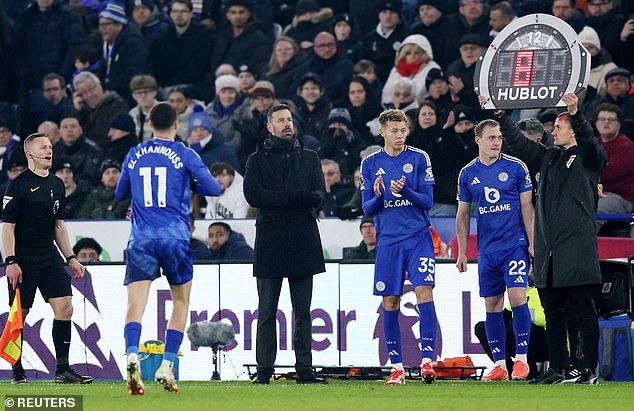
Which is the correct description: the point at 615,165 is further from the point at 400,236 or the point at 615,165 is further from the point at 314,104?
the point at 400,236

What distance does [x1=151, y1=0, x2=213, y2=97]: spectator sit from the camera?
67.5 ft

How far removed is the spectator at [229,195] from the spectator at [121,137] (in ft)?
6.46

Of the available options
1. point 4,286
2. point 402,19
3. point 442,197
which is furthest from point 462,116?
point 4,286

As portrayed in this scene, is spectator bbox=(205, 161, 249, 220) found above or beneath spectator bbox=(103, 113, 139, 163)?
beneath

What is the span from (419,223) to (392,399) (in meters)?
2.49

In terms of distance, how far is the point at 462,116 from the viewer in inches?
693

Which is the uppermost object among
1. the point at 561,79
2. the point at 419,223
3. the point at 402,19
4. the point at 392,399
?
the point at 402,19

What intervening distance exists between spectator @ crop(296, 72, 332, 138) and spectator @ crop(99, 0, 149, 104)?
3.13 meters

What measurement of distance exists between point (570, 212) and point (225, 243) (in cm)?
620

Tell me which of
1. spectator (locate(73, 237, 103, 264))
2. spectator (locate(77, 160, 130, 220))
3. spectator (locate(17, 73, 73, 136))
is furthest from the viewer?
spectator (locate(17, 73, 73, 136))

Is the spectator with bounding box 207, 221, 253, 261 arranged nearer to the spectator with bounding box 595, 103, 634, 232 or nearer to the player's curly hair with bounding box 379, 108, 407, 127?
the spectator with bounding box 595, 103, 634, 232

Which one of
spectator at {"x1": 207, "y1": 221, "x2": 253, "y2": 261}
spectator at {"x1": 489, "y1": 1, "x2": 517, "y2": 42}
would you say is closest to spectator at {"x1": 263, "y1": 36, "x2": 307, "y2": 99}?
spectator at {"x1": 489, "y1": 1, "x2": 517, "y2": 42}

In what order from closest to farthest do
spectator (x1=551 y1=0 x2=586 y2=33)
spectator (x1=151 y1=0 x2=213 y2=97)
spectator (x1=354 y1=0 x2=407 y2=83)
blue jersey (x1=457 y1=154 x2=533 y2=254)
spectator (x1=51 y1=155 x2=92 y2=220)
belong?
1. blue jersey (x1=457 y1=154 x2=533 y2=254)
2. spectator (x1=551 y1=0 x2=586 y2=33)
3. spectator (x1=51 y1=155 x2=92 y2=220)
4. spectator (x1=354 y1=0 x2=407 y2=83)
5. spectator (x1=151 y1=0 x2=213 y2=97)

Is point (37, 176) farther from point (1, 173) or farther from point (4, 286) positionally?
point (1, 173)
